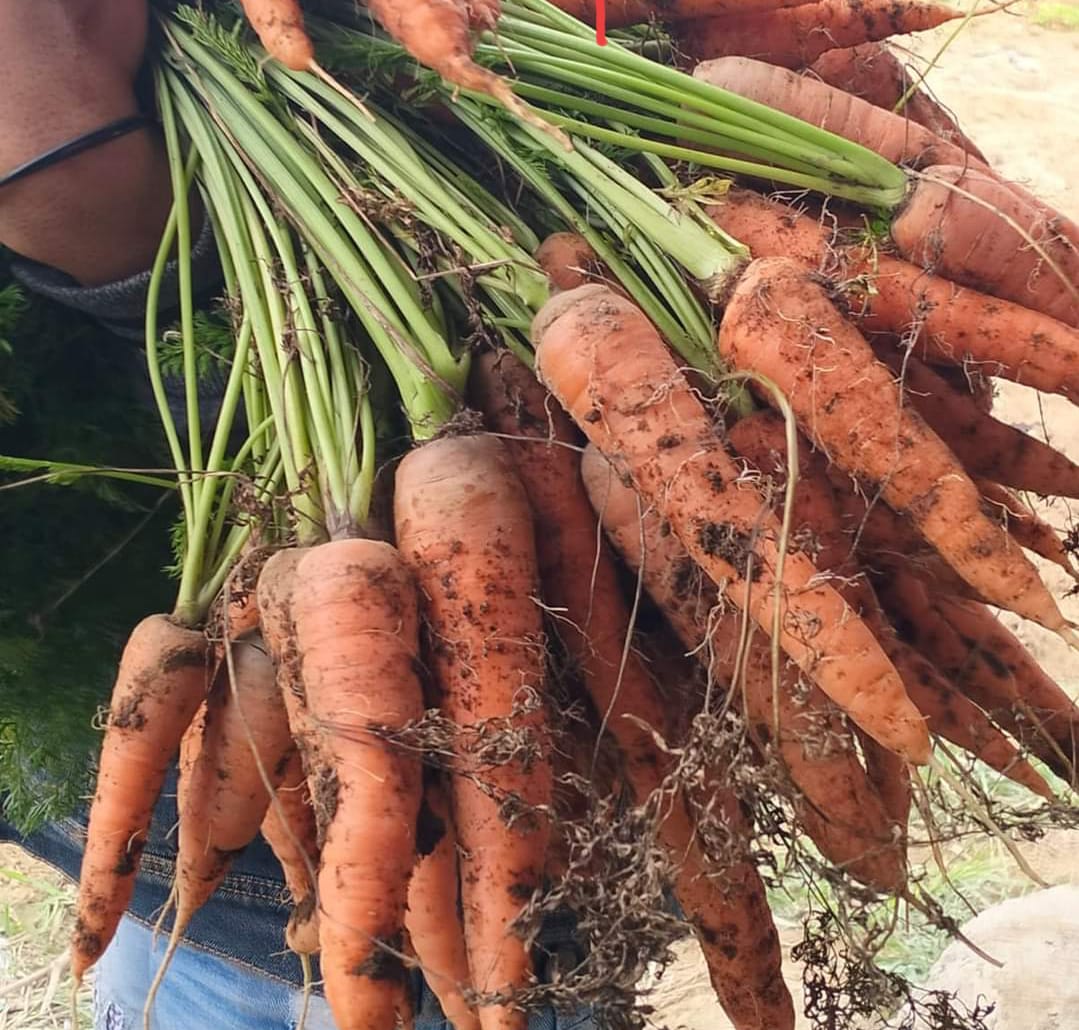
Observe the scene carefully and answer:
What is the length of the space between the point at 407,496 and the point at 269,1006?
60cm

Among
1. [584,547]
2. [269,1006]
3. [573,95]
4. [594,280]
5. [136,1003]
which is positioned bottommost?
[136,1003]

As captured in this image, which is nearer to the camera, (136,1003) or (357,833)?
(357,833)

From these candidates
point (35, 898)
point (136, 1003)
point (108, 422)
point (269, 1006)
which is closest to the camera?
point (108, 422)

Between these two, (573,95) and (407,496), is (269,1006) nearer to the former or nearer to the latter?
(407,496)

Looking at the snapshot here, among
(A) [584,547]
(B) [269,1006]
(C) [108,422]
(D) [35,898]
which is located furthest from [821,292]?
(D) [35,898]

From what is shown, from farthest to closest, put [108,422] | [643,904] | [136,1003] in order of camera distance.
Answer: [136,1003] → [108,422] → [643,904]

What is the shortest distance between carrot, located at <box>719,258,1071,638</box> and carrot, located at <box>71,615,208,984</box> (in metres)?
0.48

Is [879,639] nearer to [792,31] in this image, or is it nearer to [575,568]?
[575,568]

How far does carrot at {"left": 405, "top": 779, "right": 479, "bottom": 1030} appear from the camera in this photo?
859mm

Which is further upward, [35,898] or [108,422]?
[108,422]

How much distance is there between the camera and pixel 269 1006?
41.8 inches

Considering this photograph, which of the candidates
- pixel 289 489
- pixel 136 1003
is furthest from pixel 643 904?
pixel 136 1003

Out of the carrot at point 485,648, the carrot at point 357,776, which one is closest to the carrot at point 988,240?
the carrot at point 485,648

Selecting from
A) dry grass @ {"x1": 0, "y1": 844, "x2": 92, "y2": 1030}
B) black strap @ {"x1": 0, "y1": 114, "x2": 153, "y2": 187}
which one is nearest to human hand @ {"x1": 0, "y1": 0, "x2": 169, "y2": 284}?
black strap @ {"x1": 0, "y1": 114, "x2": 153, "y2": 187}
